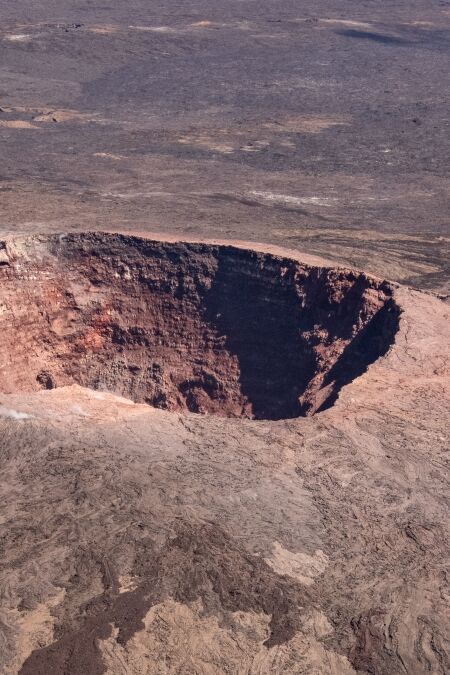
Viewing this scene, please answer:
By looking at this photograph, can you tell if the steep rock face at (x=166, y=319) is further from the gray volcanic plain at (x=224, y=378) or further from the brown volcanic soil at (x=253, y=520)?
the brown volcanic soil at (x=253, y=520)

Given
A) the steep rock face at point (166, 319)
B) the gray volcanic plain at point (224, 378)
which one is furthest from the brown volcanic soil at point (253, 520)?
the steep rock face at point (166, 319)

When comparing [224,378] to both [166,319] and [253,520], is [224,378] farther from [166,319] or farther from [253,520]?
[253,520]

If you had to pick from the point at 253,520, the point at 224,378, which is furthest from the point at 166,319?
the point at 253,520

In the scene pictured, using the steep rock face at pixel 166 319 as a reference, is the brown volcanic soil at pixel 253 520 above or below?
above

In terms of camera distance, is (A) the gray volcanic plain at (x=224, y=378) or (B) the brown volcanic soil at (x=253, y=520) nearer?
(B) the brown volcanic soil at (x=253, y=520)

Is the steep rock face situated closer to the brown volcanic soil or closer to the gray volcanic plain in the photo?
the gray volcanic plain

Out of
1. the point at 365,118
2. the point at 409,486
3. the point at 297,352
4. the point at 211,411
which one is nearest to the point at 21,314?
the point at 211,411
